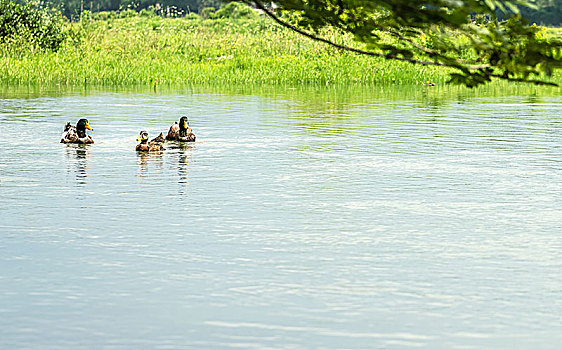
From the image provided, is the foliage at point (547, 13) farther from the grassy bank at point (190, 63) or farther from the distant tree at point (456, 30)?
the distant tree at point (456, 30)

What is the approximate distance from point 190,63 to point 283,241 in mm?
29180

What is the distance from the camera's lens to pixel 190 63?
38.5m

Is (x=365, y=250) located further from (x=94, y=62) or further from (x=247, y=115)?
(x=94, y=62)

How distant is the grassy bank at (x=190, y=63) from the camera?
3547 cm

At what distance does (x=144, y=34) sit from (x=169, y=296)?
3538cm

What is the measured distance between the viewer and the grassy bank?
116 feet

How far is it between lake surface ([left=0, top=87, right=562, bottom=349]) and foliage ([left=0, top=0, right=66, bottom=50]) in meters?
17.5

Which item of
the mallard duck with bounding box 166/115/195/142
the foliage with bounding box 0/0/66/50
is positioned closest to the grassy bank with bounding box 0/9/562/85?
the foliage with bounding box 0/0/66/50

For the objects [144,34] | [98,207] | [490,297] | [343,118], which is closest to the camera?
[490,297]

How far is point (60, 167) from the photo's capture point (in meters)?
15.3


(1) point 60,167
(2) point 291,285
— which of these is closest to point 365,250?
(2) point 291,285

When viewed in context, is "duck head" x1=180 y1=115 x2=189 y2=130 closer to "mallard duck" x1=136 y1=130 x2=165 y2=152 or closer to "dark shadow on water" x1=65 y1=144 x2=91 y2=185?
"mallard duck" x1=136 y1=130 x2=165 y2=152

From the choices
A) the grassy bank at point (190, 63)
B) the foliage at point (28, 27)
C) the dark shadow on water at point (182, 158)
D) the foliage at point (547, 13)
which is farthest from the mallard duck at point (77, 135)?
the foliage at point (547, 13)

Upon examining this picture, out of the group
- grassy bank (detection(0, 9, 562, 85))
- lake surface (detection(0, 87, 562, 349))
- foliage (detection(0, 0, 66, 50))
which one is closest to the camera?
lake surface (detection(0, 87, 562, 349))
